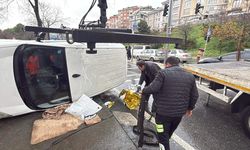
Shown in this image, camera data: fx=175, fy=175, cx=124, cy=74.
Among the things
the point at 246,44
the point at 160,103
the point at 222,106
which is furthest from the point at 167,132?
the point at 246,44

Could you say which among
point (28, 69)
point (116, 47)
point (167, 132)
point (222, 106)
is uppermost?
point (116, 47)

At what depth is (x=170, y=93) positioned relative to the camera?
2395 mm

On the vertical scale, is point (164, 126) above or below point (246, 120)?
above

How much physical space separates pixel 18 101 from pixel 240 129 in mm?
4465

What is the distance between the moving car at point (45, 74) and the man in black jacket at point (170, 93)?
6.51 ft

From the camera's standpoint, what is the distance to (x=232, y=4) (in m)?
34.0

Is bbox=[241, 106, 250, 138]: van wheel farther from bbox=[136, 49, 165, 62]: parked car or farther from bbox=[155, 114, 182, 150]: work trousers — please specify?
bbox=[136, 49, 165, 62]: parked car

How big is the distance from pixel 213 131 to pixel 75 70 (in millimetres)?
3154

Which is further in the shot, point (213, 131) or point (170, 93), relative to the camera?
point (213, 131)

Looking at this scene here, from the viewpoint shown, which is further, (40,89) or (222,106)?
(222,106)

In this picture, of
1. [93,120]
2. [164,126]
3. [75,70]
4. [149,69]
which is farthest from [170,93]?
[75,70]

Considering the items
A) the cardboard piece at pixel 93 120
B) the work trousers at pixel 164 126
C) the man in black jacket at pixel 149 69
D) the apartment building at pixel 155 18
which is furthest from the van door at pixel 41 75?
the apartment building at pixel 155 18

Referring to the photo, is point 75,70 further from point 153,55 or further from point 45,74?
point 153,55

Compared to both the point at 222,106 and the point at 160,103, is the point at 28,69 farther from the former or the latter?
the point at 222,106
